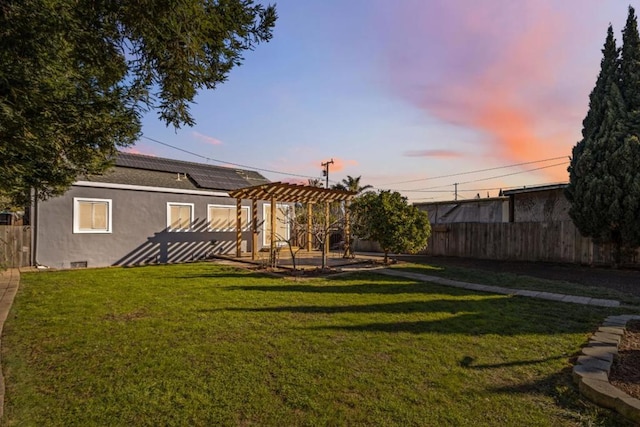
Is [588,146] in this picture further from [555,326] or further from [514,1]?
[555,326]

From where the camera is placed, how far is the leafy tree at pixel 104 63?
8.76ft

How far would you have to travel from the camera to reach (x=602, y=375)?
323 cm

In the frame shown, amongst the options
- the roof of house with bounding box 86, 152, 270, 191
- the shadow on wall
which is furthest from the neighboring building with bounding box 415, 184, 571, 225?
the shadow on wall

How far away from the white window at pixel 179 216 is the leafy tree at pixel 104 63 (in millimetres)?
9622

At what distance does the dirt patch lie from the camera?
3176 millimetres

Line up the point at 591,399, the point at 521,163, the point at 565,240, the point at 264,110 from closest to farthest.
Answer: the point at 591,399 < the point at 264,110 < the point at 565,240 < the point at 521,163

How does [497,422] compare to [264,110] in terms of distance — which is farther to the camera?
[264,110]

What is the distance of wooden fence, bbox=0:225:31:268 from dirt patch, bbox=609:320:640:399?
14110 millimetres

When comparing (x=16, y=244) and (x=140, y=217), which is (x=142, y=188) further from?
(x=16, y=244)

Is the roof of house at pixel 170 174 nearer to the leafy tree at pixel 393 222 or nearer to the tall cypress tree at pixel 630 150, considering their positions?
the leafy tree at pixel 393 222

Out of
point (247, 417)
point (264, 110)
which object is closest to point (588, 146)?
point (264, 110)

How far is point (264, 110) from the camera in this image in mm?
11766

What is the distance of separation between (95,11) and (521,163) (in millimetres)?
31808

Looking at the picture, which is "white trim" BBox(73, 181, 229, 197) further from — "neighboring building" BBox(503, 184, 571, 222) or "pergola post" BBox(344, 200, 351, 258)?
"neighboring building" BBox(503, 184, 571, 222)
